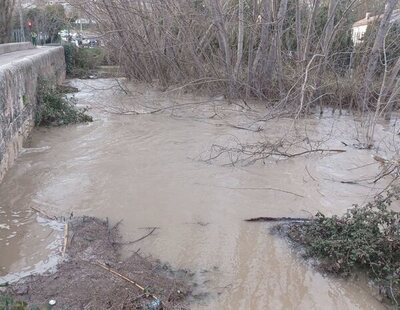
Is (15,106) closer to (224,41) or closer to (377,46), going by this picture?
(224,41)

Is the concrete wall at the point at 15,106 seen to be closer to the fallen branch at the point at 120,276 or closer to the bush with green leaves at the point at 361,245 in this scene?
the fallen branch at the point at 120,276

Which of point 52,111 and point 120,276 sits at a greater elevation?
point 120,276

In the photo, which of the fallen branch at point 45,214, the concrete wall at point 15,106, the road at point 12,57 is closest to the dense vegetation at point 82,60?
the road at point 12,57

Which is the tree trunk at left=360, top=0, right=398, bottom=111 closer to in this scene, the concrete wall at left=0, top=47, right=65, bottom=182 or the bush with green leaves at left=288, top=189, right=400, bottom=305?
the bush with green leaves at left=288, top=189, right=400, bottom=305

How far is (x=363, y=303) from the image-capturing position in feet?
13.9

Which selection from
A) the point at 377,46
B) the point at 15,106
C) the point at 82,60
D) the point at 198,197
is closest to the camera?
the point at 198,197

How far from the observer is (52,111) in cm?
1111

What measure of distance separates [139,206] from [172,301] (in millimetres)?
2275

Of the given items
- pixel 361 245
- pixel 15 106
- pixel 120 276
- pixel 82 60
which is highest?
pixel 15 106

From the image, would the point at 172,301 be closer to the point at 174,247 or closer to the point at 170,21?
the point at 174,247

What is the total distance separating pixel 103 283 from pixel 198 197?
2609 mm

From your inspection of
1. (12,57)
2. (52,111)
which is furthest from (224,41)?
(12,57)

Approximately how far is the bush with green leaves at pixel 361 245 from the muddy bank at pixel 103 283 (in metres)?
1.42

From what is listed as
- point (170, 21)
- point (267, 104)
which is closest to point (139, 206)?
point (267, 104)
